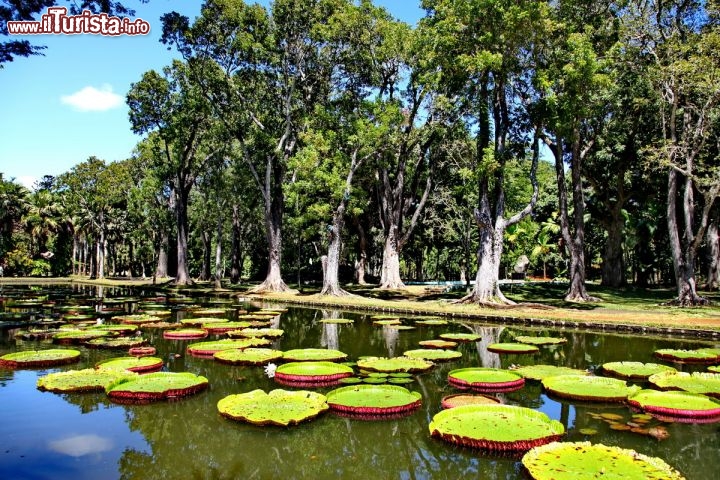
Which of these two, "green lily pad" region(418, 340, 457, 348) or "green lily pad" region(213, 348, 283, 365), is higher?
"green lily pad" region(213, 348, 283, 365)

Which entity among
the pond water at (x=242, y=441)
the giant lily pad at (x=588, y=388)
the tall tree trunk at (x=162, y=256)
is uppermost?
the tall tree trunk at (x=162, y=256)

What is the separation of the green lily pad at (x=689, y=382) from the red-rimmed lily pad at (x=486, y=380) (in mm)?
2300

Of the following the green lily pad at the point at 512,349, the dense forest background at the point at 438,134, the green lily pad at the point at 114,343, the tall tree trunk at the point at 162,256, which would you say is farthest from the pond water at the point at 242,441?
the tall tree trunk at the point at 162,256

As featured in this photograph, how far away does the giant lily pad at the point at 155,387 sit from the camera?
7973mm

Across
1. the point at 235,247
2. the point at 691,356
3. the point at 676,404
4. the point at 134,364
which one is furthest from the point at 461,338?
the point at 235,247

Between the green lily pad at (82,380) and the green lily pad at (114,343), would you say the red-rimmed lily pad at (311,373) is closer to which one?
the green lily pad at (82,380)

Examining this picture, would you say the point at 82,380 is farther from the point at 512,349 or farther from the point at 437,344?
the point at 512,349

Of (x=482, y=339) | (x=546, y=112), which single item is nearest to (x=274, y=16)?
(x=546, y=112)

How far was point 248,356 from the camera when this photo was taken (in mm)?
10672

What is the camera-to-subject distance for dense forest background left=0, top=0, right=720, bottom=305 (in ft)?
67.4

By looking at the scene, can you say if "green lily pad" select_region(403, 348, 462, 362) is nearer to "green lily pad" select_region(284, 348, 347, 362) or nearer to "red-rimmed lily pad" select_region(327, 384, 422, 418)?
"green lily pad" select_region(284, 348, 347, 362)

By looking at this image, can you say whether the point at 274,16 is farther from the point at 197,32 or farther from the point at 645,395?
the point at 645,395

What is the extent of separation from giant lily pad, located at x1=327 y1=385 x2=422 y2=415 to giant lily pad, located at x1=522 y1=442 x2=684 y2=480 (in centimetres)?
234

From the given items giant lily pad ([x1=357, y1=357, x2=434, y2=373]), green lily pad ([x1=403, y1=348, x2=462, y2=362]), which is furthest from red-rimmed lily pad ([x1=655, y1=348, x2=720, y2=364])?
giant lily pad ([x1=357, y1=357, x2=434, y2=373])
